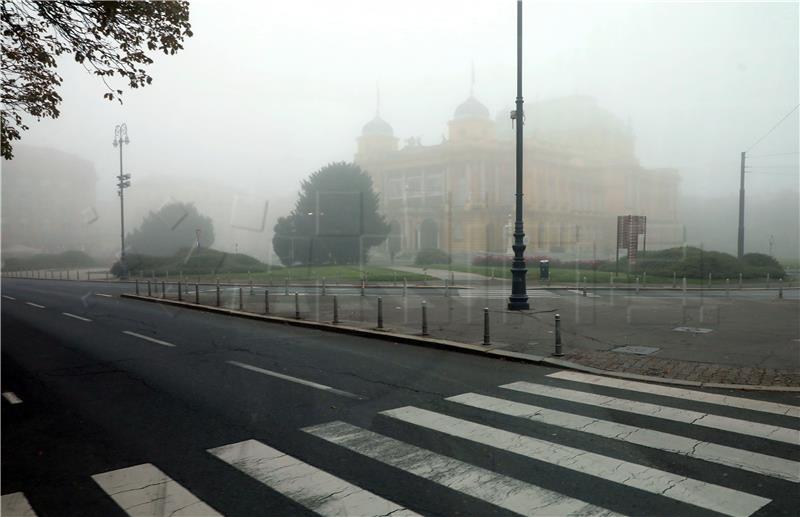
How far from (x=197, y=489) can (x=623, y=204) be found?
231 feet

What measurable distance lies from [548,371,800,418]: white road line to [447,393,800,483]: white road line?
5.70 ft

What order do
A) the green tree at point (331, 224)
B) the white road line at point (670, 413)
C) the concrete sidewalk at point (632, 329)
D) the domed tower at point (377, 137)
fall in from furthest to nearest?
the domed tower at point (377, 137) → the green tree at point (331, 224) → the concrete sidewalk at point (632, 329) → the white road line at point (670, 413)

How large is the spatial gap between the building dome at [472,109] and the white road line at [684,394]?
8504 cm

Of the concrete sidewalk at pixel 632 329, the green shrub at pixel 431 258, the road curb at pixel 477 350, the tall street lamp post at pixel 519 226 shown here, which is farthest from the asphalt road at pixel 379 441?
the green shrub at pixel 431 258

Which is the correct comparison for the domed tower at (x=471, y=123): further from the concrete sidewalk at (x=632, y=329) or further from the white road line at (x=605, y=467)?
the white road line at (x=605, y=467)

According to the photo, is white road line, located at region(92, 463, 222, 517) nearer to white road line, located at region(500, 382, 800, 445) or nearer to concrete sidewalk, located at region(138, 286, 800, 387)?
white road line, located at region(500, 382, 800, 445)

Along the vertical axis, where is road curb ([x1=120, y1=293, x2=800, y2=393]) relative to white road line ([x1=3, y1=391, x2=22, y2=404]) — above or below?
above

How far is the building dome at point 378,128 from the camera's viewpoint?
103 meters

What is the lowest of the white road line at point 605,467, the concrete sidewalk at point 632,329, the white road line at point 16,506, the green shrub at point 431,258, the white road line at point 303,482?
the white road line at point 16,506

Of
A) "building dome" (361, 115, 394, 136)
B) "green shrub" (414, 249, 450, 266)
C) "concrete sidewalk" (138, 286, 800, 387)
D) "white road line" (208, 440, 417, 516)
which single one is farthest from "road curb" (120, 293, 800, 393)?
"building dome" (361, 115, 394, 136)

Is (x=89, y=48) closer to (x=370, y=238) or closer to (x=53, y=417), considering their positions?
(x=53, y=417)

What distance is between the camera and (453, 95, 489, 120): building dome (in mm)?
89312

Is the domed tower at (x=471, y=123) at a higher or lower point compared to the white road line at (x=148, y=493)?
higher

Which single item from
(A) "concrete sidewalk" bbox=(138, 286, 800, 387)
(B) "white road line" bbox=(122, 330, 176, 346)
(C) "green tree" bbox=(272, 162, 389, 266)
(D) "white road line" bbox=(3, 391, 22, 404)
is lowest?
(B) "white road line" bbox=(122, 330, 176, 346)
